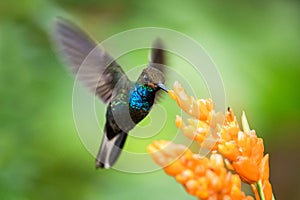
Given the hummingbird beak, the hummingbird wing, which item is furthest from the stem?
the hummingbird wing

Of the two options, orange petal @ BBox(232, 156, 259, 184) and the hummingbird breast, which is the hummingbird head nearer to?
the hummingbird breast

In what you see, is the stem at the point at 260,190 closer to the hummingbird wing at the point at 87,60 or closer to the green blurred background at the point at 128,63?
the hummingbird wing at the point at 87,60

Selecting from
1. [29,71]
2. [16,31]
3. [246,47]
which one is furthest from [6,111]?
[246,47]

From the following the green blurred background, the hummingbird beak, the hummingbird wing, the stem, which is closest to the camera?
the stem

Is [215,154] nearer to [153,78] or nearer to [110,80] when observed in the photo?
[153,78]

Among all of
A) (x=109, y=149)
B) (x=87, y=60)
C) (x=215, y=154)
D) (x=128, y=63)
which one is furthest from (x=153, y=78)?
(x=128, y=63)

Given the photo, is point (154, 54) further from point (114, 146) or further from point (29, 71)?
point (29, 71)
